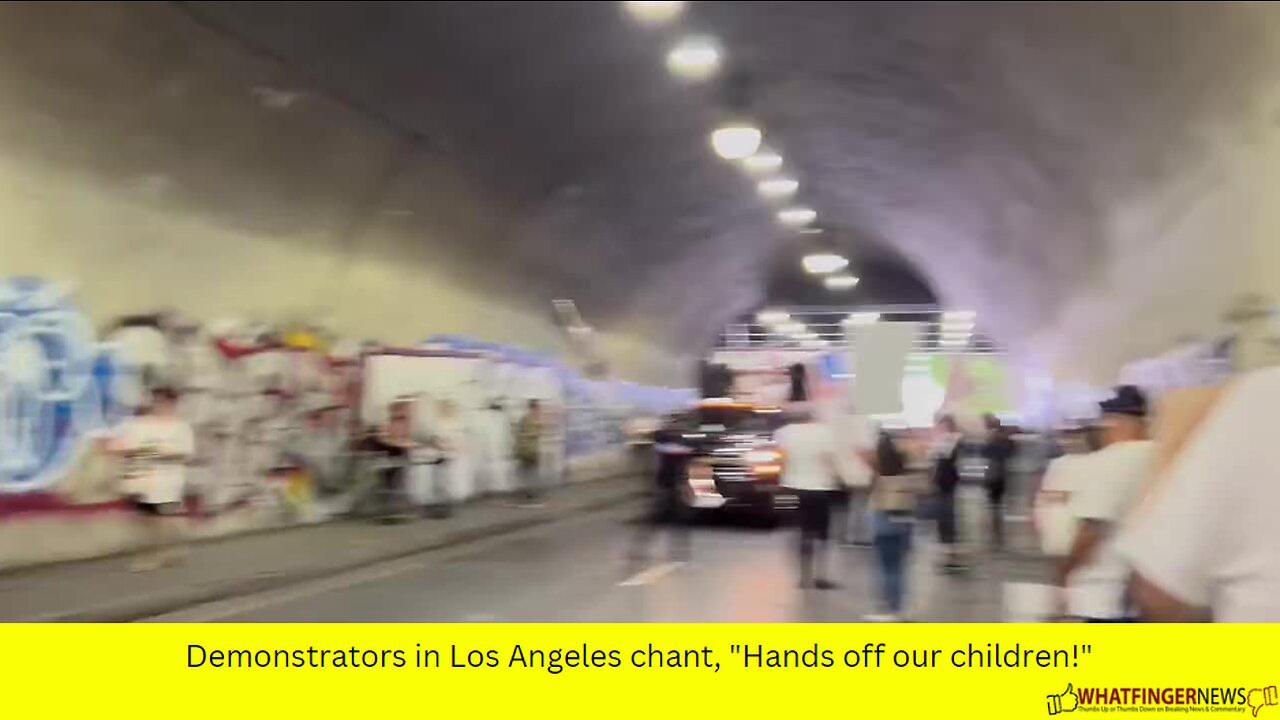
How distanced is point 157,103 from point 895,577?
21.6 ft

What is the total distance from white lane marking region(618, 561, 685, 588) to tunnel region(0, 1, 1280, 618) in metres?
1.01

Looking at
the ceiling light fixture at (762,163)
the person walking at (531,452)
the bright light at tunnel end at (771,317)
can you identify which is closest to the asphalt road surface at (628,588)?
the bright light at tunnel end at (771,317)

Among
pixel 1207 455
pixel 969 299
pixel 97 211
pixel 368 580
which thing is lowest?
pixel 368 580

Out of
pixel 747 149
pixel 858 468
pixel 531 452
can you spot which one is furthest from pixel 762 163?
pixel 858 468

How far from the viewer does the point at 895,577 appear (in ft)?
22.9

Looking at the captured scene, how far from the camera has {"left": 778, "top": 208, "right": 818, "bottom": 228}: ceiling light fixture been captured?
11992 mm

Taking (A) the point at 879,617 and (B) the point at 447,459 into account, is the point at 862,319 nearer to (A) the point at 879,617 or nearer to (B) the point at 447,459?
(A) the point at 879,617

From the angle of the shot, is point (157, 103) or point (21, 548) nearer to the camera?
point (21, 548)

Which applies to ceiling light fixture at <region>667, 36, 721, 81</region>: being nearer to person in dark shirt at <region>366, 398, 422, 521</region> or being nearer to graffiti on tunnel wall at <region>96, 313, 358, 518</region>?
graffiti on tunnel wall at <region>96, 313, 358, 518</region>

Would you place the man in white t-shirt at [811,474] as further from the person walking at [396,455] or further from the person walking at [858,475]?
the person walking at [396,455]
